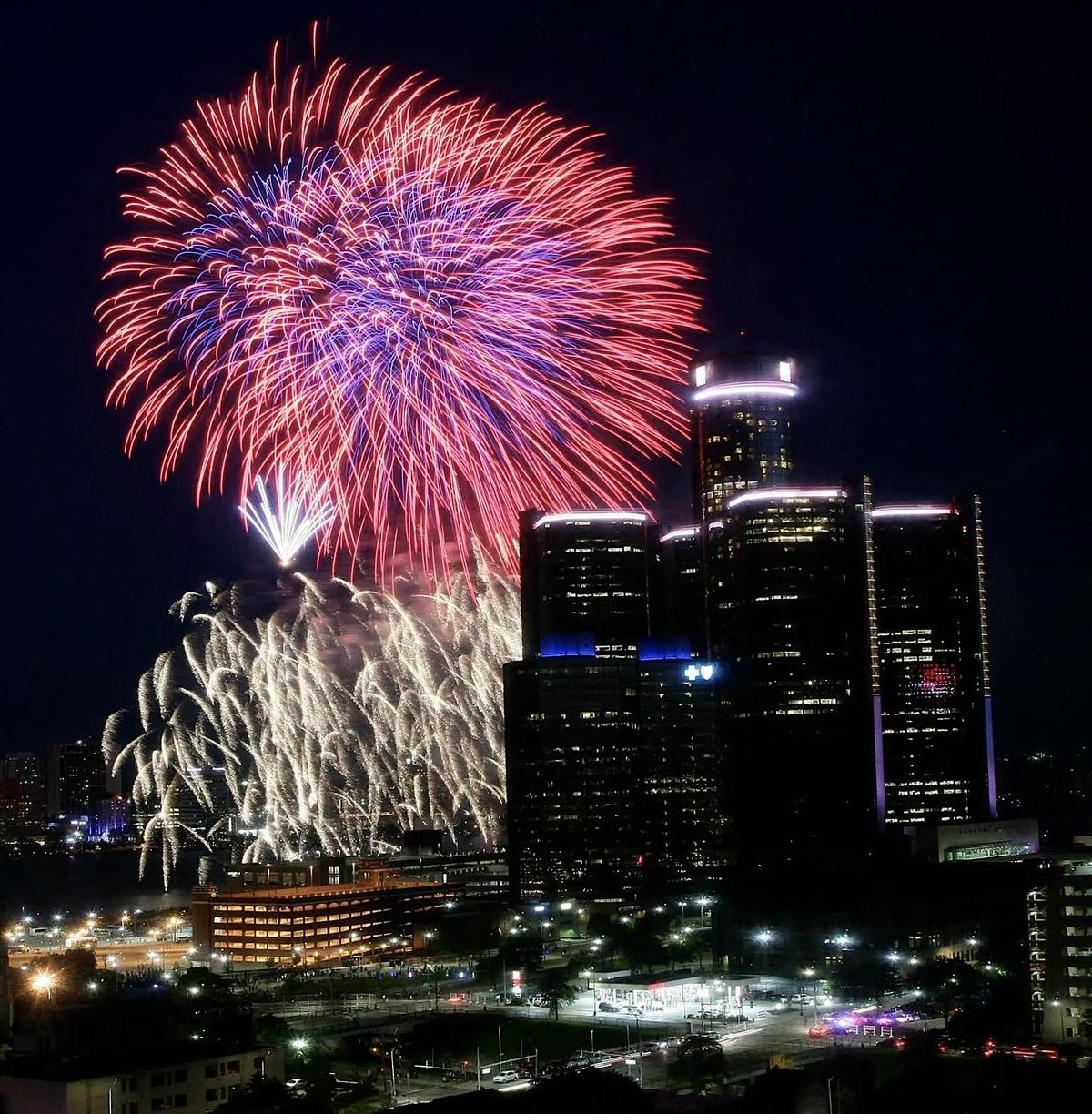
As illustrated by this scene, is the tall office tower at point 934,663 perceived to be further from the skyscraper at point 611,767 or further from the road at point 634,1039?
the road at point 634,1039

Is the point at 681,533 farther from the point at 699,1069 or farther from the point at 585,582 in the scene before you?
the point at 699,1069

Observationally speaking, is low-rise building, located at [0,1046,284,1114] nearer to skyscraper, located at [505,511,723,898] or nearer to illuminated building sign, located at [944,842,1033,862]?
skyscraper, located at [505,511,723,898]

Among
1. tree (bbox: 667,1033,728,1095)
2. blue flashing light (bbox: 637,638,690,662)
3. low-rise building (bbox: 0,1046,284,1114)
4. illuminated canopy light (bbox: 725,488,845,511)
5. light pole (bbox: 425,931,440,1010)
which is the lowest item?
light pole (bbox: 425,931,440,1010)

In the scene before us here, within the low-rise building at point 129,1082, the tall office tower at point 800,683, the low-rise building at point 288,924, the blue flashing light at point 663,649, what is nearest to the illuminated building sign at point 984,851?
the tall office tower at point 800,683

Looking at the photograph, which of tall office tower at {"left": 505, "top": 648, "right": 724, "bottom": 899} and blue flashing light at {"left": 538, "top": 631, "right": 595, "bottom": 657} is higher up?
blue flashing light at {"left": 538, "top": 631, "right": 595, "bottom": 657}

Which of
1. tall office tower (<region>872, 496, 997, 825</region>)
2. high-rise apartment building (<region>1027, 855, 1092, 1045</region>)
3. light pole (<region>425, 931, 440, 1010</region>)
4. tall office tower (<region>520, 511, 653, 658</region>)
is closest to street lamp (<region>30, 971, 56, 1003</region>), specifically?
light pole (<region>425, 931, 440, 1010</region>)

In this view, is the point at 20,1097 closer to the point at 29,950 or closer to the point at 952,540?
the point at 29,950
